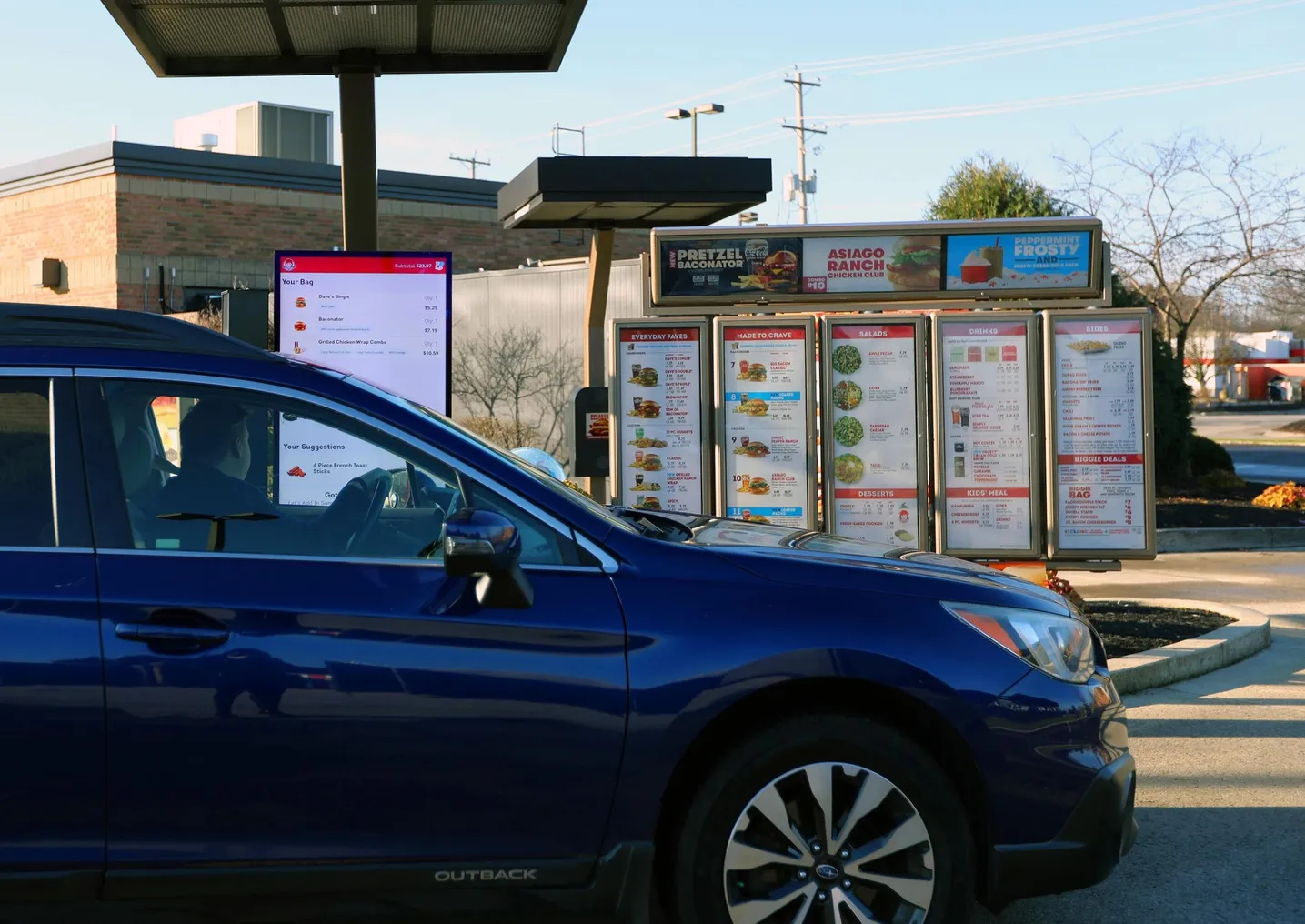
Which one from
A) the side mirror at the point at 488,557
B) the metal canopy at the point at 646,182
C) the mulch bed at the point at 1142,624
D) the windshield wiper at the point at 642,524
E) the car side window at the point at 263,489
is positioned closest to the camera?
the side mirror at the point at 488,557

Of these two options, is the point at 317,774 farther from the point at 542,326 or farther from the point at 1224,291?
the point at 1224,291

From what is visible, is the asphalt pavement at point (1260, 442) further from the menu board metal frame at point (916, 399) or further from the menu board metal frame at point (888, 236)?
the menu board metal frame at point (916, 399)

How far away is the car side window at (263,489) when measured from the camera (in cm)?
367

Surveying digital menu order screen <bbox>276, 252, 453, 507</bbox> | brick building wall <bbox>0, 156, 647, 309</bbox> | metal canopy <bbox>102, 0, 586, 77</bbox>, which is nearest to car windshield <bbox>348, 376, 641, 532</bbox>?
digital menu order screen <bbox>276, 252, 453, 507</bbox>

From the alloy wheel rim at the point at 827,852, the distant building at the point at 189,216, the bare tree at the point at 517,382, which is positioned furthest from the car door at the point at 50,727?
the distant building at the point at 189,216

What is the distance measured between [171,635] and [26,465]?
62 cm

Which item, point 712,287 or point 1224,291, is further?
point 1224,291

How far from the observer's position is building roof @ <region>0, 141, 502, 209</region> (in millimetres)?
27422

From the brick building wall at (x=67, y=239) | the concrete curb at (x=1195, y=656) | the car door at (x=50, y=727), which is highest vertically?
the brick building wall at (x=67, y=239)

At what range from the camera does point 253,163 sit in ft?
96.4

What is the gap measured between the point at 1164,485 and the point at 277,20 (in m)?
16.2

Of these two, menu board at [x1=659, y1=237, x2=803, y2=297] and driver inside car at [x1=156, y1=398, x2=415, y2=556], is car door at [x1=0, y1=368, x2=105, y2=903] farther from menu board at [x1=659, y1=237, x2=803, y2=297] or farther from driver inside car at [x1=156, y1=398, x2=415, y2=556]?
menu board at [x1=659, y1=237, x2=803, y2=297]

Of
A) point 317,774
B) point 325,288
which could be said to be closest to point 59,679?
point 317,774

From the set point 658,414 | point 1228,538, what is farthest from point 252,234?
point 658,414
